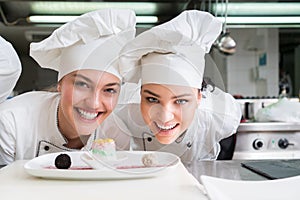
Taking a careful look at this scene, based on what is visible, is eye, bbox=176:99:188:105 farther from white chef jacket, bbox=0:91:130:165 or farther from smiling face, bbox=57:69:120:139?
white chef jacket, bbox=0:91:130:165

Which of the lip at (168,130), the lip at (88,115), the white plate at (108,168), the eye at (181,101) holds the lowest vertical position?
the white plate at (108,168)

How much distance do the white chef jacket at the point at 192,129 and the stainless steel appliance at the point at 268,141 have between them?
73 cm

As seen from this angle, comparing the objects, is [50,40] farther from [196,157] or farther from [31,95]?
[196,157]

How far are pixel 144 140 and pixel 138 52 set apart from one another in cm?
16

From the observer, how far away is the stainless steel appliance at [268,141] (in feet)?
4.54

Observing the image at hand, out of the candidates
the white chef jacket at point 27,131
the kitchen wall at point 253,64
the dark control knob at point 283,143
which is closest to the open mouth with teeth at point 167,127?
the white chef jacket at point 27,131

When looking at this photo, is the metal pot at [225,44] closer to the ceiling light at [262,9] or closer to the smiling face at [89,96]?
the ceiling light at [262,9]

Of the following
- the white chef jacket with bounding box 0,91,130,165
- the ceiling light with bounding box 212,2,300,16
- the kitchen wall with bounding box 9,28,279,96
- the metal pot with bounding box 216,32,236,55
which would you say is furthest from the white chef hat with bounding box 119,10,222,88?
the kitchen wall with bounding box 9,28,279,96

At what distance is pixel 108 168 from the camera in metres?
0.51

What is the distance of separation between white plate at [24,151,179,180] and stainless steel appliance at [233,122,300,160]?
0.86 metres

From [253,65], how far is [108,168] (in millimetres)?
2403

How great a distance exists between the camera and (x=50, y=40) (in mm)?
651

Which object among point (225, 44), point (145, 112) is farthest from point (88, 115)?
point (225, 44)

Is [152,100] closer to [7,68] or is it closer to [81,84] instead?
[81,84]
